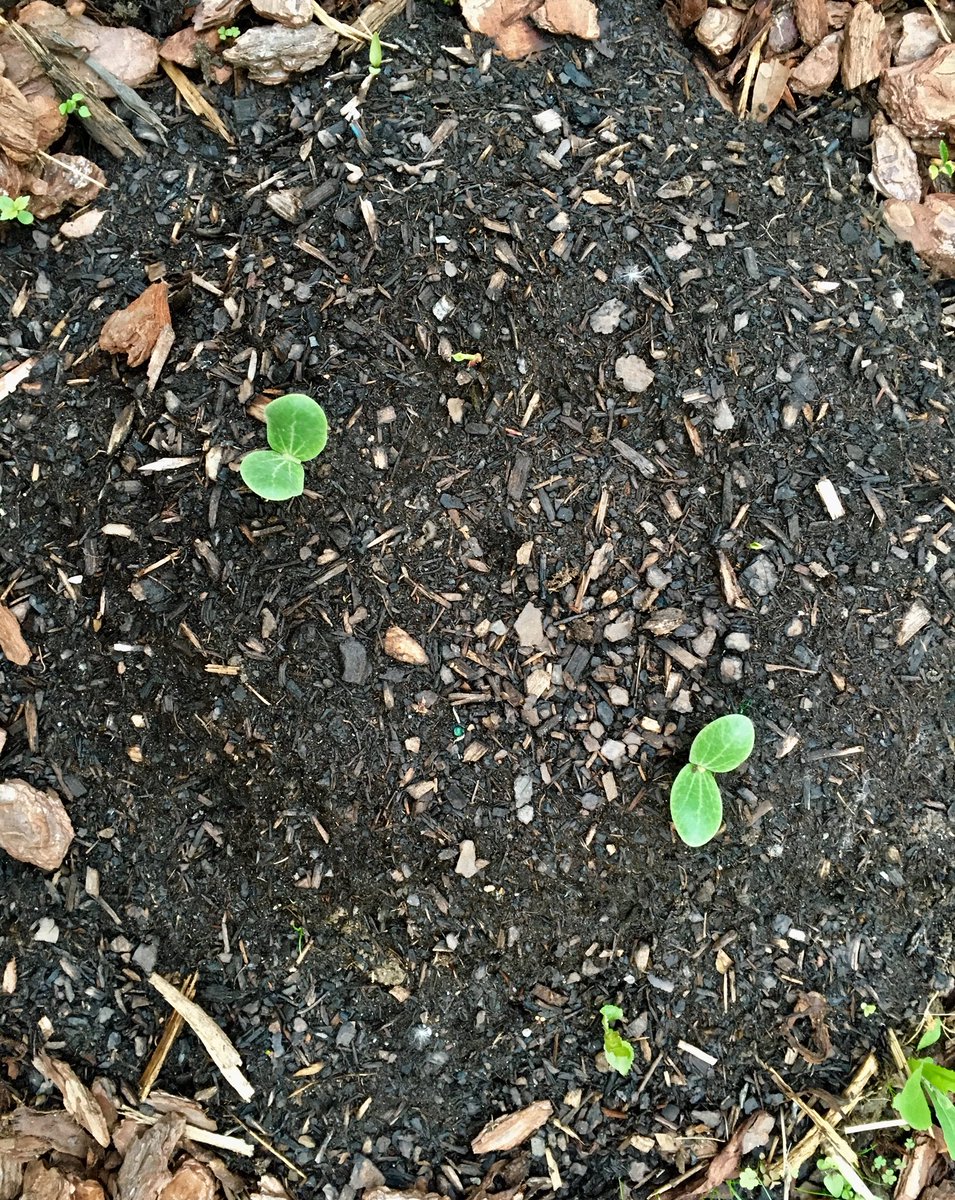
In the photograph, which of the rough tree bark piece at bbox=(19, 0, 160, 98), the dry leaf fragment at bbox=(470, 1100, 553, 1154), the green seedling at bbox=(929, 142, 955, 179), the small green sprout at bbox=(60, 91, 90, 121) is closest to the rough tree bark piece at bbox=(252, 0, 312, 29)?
Result: the rough tree bark piece at bbox=(19, 0, 160, 98)

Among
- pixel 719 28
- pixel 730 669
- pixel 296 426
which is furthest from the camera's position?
pixel 719 28

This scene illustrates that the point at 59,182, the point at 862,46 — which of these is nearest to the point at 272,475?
the point at 59,182

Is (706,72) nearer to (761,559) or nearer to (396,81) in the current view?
(396,81)

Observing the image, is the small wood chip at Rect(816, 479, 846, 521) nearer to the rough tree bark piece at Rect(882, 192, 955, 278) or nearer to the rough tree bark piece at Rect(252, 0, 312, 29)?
the rough tree bark piece at Rect(882, 192, 955, 278)

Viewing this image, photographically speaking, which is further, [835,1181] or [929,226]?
[929,226]

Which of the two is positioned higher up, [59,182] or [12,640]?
[59,182]

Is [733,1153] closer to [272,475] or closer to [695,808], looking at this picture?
[695,808]
